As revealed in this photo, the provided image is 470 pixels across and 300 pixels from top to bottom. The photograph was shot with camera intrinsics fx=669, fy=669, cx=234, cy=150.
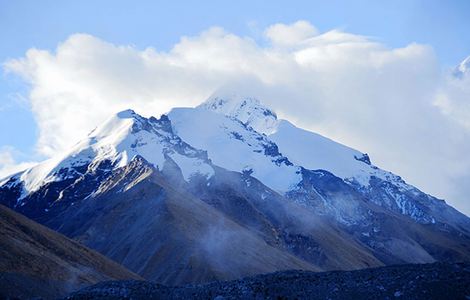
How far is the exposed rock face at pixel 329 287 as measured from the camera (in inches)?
1578

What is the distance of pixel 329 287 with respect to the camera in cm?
4272

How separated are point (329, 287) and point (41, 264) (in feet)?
166

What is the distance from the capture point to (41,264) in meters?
83.1

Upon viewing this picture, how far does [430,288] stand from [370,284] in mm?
3821

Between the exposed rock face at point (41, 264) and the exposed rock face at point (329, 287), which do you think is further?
the exposed rock face at point (41, 264)

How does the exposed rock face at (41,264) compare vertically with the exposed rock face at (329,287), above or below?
below

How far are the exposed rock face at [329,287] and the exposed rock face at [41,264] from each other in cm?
2536

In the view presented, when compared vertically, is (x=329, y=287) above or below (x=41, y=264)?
above

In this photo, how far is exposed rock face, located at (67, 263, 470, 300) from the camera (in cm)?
4009

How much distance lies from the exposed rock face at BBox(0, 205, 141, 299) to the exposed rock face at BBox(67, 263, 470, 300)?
83.2 ft

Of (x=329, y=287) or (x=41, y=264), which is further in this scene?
(x=41, y=264)

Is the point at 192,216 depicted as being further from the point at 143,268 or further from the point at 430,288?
the point at 430,288

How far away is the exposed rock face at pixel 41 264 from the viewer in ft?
242

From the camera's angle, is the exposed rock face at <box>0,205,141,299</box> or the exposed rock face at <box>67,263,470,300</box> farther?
the exposed rock face at <box>0,205,141,299</box>
